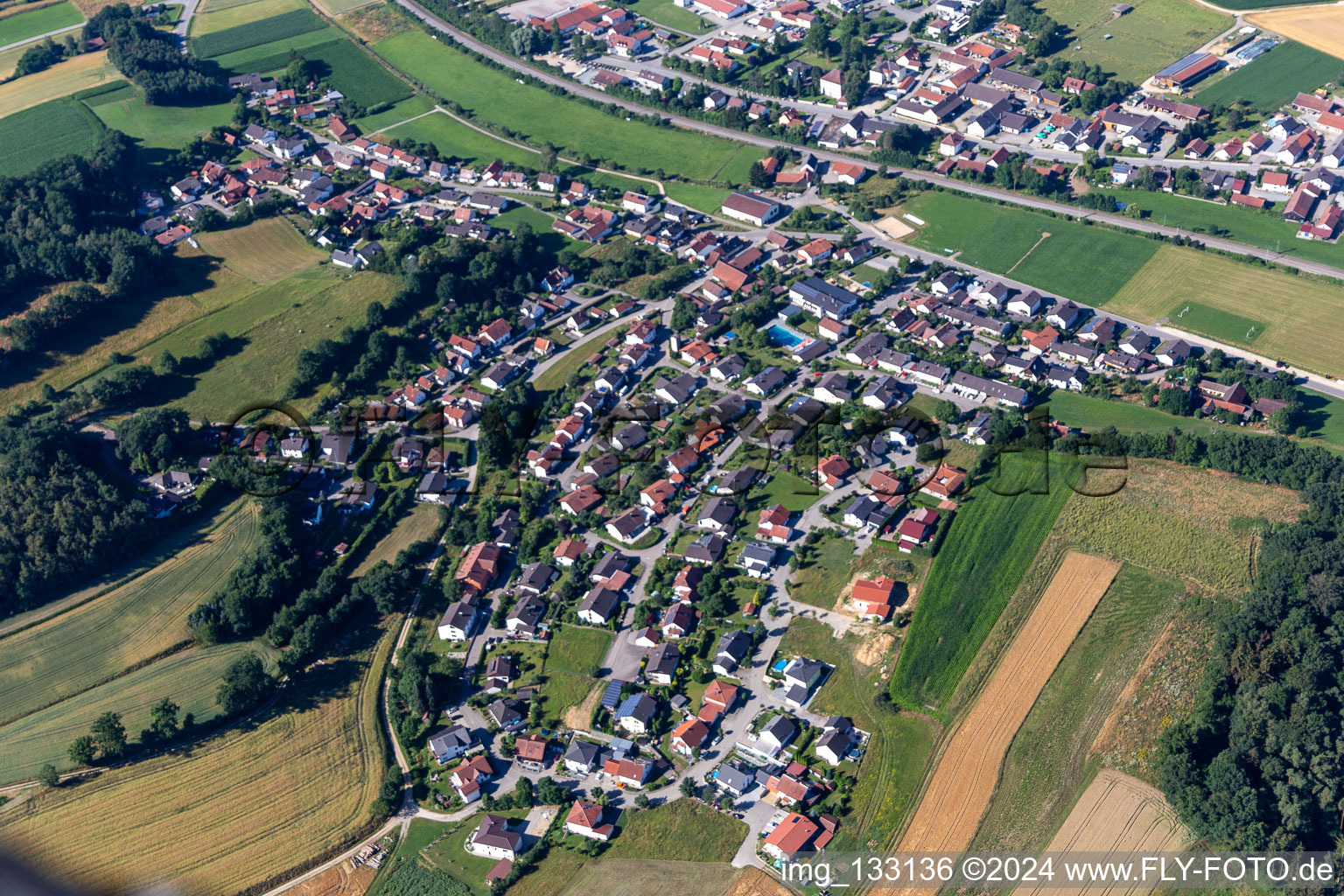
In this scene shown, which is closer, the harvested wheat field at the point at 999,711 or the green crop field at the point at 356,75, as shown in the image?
the harvested wheat field at the point at 999,711

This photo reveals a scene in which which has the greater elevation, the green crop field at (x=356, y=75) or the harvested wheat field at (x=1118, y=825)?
the green crop field at (x=356, y=75)

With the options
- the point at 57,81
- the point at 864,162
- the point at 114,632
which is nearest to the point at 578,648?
the point at 114,632

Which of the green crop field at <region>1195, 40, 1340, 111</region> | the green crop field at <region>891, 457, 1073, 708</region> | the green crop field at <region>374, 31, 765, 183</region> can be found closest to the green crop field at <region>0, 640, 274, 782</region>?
the green crop field at <region>891, 457, 1073, 708</region>

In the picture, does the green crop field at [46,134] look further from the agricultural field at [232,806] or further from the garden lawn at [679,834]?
the garden lawn at [679,834]

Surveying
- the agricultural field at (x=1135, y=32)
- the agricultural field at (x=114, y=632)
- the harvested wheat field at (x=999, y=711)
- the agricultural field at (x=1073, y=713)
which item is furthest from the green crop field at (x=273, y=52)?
the agricultural field at (x=1073, y=713)

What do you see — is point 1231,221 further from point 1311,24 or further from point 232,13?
point 232,13

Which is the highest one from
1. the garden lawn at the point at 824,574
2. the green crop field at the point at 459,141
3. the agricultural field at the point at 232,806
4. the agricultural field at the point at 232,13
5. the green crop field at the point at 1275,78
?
the green crop field at the point at 1275,78

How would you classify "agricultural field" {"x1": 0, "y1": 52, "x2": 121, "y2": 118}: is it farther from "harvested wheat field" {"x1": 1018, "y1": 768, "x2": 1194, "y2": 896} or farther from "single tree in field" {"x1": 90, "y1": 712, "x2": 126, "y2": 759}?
"harvested wheat field" {"x1": 1018, "y1": 768, "x2": 1194, "y2": 896}

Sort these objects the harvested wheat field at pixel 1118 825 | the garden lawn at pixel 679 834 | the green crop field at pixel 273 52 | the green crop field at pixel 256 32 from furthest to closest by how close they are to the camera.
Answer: the green crop field at pixel 256 32, the green crop field at pixel 273 52, the garden lawn at pixel 679 834, the harvested wheat field at pixel 1118 825
